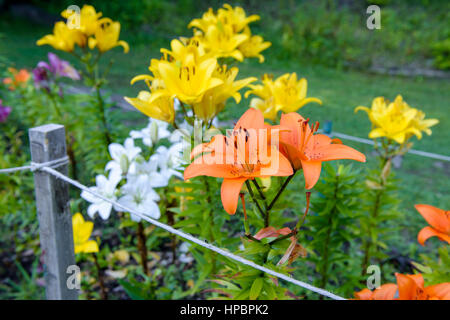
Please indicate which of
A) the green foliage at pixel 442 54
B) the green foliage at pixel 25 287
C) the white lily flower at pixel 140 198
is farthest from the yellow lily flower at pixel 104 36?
the green foliage at pixel 442 54

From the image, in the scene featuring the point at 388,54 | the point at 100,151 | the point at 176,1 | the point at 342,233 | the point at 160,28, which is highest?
the point at 176,1

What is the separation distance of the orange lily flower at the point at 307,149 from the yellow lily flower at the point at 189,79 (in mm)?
274

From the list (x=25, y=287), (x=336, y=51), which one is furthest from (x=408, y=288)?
(x=336, y=51)

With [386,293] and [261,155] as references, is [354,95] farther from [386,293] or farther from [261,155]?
[261,155]

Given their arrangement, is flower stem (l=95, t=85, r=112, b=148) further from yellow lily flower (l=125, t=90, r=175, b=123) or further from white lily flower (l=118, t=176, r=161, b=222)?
yellow lily flower (l=125, t=90, r=175, b=123)

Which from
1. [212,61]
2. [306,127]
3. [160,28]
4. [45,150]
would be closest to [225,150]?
[306,127]

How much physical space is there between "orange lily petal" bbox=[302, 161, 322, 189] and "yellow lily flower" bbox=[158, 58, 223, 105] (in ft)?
1.23

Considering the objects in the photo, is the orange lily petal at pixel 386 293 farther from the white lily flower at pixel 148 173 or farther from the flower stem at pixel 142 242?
the flower stem at pixel 142 242

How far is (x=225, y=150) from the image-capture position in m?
0.76

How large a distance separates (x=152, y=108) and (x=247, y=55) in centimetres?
65

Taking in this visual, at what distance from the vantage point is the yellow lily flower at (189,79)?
3.18 ft

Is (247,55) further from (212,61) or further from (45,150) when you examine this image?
(45,150)

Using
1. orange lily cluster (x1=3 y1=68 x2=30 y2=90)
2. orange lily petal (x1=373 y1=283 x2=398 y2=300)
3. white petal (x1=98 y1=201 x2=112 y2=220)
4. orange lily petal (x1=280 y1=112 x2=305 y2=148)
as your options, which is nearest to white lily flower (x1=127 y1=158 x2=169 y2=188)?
white petal (x1=98 y1=201 x2=112 y2=220)

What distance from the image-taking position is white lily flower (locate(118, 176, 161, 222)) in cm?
146
